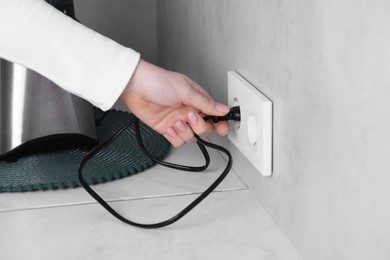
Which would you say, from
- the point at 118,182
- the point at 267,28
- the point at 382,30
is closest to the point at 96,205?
the point at 118,182

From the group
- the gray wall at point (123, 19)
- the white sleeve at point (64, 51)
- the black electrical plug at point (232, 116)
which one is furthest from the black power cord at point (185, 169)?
the gray wall at point (123, 19)

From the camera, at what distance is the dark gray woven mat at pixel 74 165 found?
0.97 m

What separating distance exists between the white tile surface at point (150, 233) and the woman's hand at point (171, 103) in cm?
9

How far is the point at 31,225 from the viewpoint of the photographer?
33.4 inches

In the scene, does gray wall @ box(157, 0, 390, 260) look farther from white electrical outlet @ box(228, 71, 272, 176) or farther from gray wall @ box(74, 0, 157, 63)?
gray wall @ box(74, 0, 157, 63)

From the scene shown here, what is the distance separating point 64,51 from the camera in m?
0.78

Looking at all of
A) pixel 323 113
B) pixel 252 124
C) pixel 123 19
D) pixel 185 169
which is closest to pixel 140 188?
pixel 185 169

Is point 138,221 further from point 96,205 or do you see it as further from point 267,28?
point 267,28

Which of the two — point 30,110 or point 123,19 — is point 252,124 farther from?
point 123,19

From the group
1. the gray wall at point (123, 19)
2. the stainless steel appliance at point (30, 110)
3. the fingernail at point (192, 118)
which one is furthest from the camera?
the gray wall at point (123, 19)

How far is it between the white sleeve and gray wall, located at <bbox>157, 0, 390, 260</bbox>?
17cm

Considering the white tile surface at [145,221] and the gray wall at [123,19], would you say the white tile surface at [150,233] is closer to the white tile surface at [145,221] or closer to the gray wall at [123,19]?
the white tile surface at [145,221]

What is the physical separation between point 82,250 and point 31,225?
0.33 ft

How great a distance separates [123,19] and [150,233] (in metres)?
0.83
